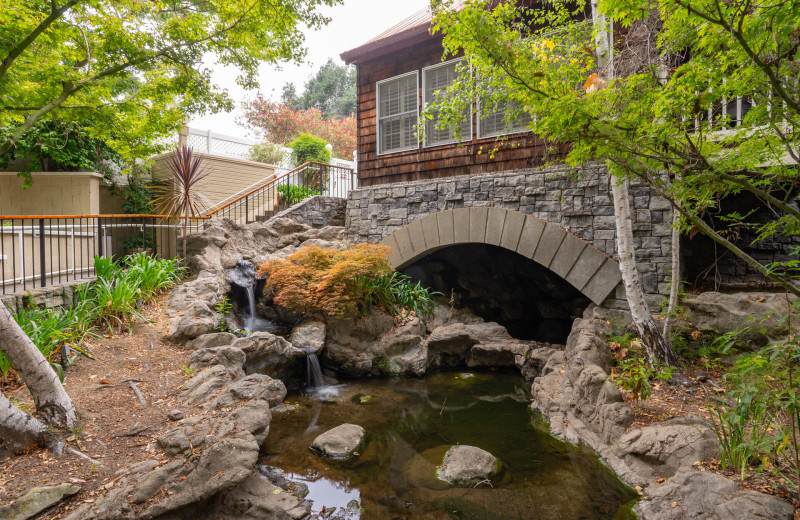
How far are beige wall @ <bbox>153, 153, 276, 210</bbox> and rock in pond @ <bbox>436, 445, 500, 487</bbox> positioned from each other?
10.8 metres


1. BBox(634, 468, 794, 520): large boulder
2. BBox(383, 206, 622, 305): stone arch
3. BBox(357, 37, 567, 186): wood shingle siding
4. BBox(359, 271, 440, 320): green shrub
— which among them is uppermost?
BBox(357, 37, 567, 186): wood shingle siding

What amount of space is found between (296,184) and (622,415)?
11495 millimetres

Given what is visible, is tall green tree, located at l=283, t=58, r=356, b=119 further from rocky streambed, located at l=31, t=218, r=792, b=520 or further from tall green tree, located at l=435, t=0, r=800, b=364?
tall green tree, located at l=435, t=0, r=800, b=364

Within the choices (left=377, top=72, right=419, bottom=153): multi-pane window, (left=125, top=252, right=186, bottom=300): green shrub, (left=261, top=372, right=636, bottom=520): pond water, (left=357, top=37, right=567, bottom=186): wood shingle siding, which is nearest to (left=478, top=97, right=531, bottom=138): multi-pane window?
(left=357, top=37, right=567, bottom=186): wood shingle siding

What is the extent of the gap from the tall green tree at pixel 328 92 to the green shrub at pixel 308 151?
14.4 m

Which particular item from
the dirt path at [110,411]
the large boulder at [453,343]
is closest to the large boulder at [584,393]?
the large boulder at [453,343]

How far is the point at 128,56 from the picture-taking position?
5410mm

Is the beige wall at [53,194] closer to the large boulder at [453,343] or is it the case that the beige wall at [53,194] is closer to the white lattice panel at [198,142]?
the white lattice panel at [198,142]

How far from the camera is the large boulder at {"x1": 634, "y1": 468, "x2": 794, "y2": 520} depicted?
8.36ft

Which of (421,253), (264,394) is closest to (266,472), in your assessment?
(264,394)

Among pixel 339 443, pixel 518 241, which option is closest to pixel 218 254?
pixel 339 443

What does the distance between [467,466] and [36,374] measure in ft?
12.0

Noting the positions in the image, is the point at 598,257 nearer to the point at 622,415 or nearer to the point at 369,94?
the point at 622,415

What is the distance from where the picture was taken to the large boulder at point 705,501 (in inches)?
100
